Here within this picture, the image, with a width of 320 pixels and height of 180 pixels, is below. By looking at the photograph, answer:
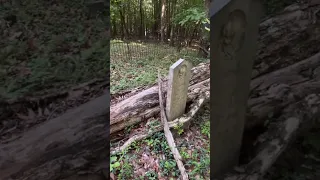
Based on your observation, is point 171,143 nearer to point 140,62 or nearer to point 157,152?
point 157,152

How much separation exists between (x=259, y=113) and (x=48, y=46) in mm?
1228

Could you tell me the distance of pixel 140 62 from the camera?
6148mm

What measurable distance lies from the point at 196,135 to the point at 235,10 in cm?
243

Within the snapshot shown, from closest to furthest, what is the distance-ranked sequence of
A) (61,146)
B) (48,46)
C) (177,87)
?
(48,46) < (61,146) < (177,87)

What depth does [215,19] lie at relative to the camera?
4.75 ft

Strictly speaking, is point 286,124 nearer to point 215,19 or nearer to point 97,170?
point 215,19

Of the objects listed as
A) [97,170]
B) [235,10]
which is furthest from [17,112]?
[235,10]

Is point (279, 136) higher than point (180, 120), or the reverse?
point (279, 136)

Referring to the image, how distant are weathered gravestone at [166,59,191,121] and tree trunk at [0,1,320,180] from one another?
1884 millimetres

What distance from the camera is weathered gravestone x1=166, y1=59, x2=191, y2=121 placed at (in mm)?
3514

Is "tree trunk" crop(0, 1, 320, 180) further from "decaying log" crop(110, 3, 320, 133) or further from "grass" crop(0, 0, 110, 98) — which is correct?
"grass" crop(0, 0, 110, 98)

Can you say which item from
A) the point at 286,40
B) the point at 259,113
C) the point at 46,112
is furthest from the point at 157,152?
the point at 46,112

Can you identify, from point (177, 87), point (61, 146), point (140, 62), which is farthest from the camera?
point (140, 62)

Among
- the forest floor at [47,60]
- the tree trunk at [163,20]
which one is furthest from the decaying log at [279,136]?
the tree trunk at [163,20]
